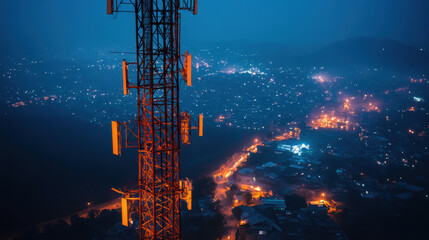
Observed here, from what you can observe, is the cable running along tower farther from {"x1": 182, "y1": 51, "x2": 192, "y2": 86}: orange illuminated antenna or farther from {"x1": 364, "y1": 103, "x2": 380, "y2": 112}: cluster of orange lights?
{"x1": 364, "y1": 103, "x2": 380, "y2": 112}: cluster of orange lights

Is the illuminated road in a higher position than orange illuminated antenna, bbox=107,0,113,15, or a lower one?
lower

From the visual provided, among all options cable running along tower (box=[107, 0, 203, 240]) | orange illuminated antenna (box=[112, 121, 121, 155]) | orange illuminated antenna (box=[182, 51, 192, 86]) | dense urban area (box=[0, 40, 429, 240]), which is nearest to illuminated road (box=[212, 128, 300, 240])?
dense urban area (box=[0, 40, 429, 240])

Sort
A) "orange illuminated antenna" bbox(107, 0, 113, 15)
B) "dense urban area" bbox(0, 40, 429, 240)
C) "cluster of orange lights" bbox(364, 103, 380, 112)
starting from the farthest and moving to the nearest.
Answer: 1. "cluster of orange lights" bbox(364, 103, 380, 112)
2. "dense urban area" bbox(0, 40, 429, 240)
3. "orange illuminated antenna" bbox(107, 0, 113, 15)

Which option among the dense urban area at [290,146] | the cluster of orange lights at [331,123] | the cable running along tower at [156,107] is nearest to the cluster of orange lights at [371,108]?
the dense urban area at [290,146]

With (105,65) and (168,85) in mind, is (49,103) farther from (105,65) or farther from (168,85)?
(168,85)

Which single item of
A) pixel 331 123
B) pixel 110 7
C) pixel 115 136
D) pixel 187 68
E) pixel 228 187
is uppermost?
pixel 110 7

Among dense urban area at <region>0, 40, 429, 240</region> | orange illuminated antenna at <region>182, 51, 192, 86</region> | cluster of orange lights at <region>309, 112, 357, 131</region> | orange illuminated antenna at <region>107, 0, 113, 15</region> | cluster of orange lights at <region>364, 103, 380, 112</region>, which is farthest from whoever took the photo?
cluster of orange lights at <region>364, 103, 380, 112</region>

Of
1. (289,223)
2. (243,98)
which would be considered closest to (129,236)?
(289,223)

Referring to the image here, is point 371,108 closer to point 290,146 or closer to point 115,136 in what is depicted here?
point 290,146

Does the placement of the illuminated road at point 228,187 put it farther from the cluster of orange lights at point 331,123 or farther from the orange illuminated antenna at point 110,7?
the cluster of orange lights at point 331,123

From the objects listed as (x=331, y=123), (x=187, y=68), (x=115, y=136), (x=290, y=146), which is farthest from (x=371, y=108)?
(x=115, y=136)

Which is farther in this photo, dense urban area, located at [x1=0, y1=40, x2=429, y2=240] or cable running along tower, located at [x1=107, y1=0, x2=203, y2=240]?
dense urban area, located at [x1=0, y1=40, x2=429, y2=240]
